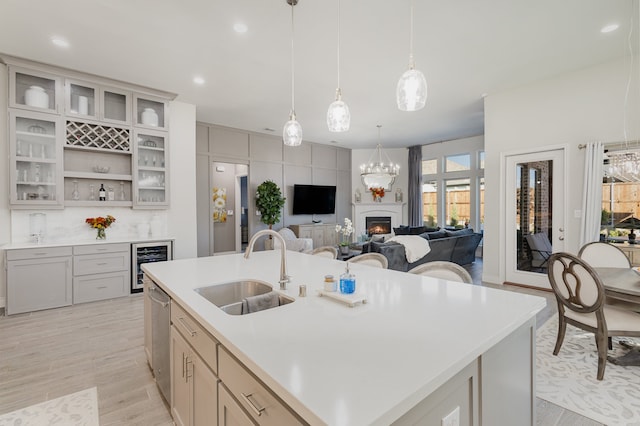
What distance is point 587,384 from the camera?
7.34ft

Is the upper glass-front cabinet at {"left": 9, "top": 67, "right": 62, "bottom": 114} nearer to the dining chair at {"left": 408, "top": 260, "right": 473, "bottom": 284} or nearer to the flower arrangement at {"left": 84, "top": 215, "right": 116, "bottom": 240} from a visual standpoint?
the flower arrangement at {"left": 84, "top": 215, "right": 116, "bottom": 240}

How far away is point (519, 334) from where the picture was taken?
132cm

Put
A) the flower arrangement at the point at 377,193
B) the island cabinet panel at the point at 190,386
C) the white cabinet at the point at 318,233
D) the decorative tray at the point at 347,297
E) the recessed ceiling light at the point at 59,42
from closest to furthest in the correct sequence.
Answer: the island cabinet panel at the point at 190,386
the decorative tray at the point at 347,297
the recessed ceiling light at the point at 59,42
the white cabinet at the point at 318,233
the flower arrangement at the point at 377,193

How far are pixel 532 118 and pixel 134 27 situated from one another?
18.2 feet

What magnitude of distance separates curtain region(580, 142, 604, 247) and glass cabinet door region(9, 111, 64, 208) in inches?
289

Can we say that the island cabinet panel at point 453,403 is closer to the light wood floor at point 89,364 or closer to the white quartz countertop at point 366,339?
the white quartz countertop at point 366,339

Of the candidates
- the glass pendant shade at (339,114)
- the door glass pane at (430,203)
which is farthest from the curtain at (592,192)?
the door glass pane at (430,203)

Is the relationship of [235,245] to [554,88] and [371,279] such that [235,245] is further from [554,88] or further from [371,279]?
[554,88]

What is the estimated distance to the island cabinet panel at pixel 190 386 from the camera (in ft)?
4.09

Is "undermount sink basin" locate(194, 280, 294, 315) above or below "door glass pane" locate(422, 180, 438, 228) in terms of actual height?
below

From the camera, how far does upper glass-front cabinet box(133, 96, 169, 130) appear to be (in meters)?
4.76

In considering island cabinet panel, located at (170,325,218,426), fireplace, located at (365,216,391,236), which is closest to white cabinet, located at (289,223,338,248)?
fireplace, located at (365,216,391,236)

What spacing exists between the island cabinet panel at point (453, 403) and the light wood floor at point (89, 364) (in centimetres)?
139

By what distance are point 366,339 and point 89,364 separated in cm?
287
